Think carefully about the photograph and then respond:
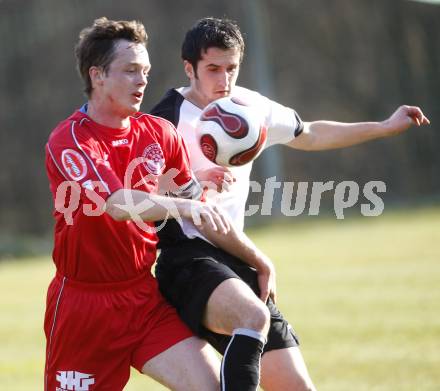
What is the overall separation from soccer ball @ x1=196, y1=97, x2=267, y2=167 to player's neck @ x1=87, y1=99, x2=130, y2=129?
1.23 ft

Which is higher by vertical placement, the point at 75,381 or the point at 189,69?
the point at 189,69

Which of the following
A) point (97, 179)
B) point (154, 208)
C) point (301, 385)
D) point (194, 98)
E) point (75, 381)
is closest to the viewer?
point (154, 208)

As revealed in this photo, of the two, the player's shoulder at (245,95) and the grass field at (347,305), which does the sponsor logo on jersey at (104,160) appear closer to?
the player's shoulder at (245,95)

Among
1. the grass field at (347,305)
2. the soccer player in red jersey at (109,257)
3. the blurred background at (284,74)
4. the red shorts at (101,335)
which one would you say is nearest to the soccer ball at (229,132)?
the soccer player in red jersey at (109,257)

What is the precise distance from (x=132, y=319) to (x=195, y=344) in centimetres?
31

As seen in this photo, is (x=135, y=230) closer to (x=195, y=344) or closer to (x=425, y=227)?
(x=195, y=344)

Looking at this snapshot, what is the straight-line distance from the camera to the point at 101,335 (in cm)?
422

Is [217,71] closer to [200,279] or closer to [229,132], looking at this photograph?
[229,132]

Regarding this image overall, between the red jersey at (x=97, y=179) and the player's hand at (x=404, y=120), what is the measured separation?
1.27 m

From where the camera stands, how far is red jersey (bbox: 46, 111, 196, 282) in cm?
405

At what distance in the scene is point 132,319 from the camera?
4277 millimetres

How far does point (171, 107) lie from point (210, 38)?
0.39 m

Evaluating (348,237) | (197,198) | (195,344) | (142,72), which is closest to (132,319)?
(195,344)

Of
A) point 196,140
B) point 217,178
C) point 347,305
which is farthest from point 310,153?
point 217,178
